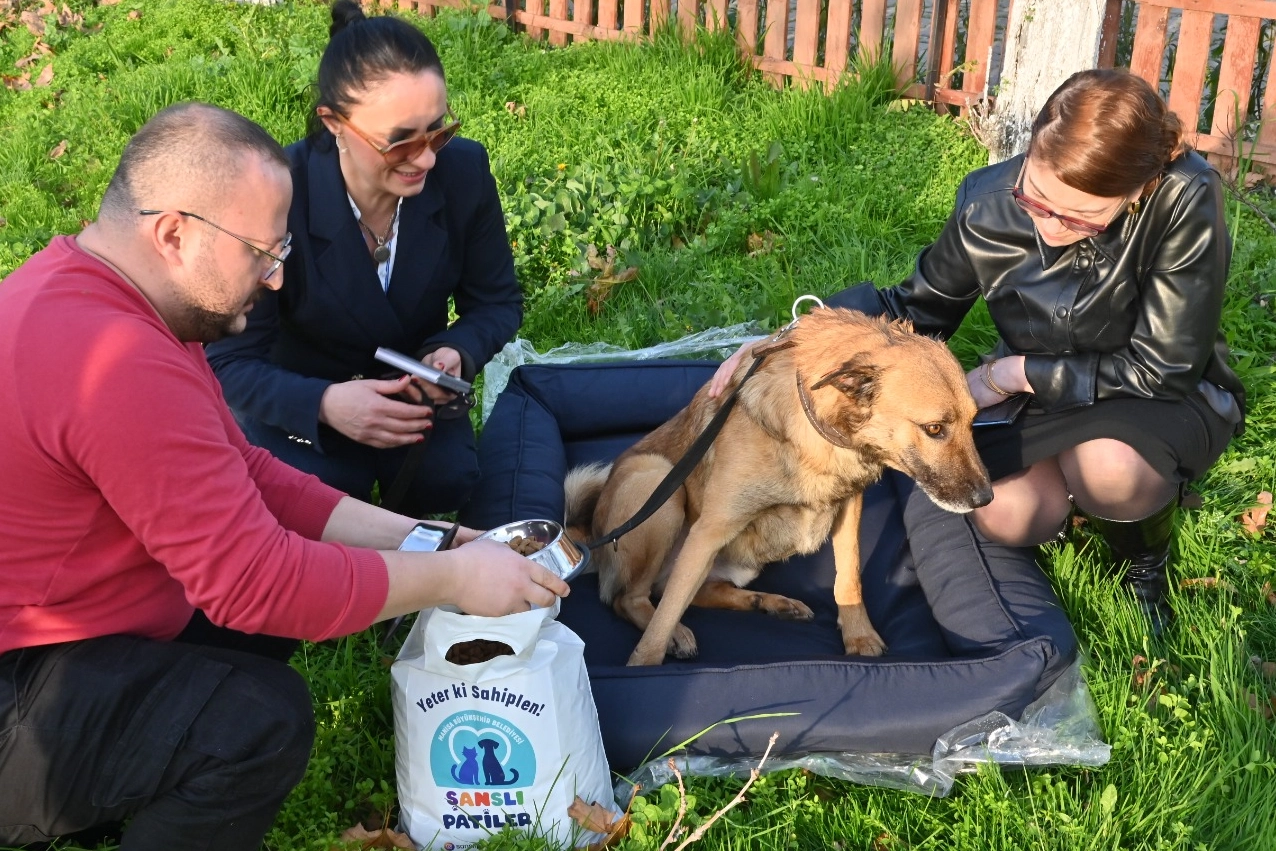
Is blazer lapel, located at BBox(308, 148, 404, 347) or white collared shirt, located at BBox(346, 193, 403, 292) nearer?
blazer lapel, located at BBox(308, 148, 404, 347)

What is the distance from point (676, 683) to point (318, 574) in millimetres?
1237

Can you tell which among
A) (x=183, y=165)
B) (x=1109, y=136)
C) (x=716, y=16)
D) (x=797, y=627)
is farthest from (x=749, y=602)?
(x=716, y=16)

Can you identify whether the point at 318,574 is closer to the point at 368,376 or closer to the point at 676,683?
the point at 676,683

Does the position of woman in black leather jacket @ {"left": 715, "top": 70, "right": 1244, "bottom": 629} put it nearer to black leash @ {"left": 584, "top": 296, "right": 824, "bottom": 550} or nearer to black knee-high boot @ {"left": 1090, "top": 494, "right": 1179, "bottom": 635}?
black knee-high boot @ {"left": 1090, "top": 494, "right": 1179, "bottom": 635}

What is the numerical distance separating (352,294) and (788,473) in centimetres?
162

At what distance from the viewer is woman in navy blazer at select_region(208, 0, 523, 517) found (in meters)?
3.49

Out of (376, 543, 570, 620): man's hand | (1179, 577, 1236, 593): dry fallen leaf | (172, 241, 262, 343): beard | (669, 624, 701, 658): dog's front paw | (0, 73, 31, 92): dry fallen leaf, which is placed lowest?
(669, 624, 701, 658): dog's front paw

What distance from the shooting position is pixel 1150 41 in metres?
6.55

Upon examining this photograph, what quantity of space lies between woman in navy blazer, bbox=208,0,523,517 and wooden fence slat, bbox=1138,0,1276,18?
4472 mm

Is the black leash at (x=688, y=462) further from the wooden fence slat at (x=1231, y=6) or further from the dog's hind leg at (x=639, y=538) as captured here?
the wooden fence slat at (x=1231, y=6)

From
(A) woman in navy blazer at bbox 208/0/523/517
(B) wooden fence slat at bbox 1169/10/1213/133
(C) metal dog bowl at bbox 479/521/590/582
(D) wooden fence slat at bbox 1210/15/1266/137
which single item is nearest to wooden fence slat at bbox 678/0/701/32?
(B) wooden fence slat at bbox 1169/10/1213/133

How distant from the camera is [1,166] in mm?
7809

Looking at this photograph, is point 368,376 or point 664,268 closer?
point 368,376

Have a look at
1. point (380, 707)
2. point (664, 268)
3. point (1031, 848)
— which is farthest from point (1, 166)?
point (1031, 848)
